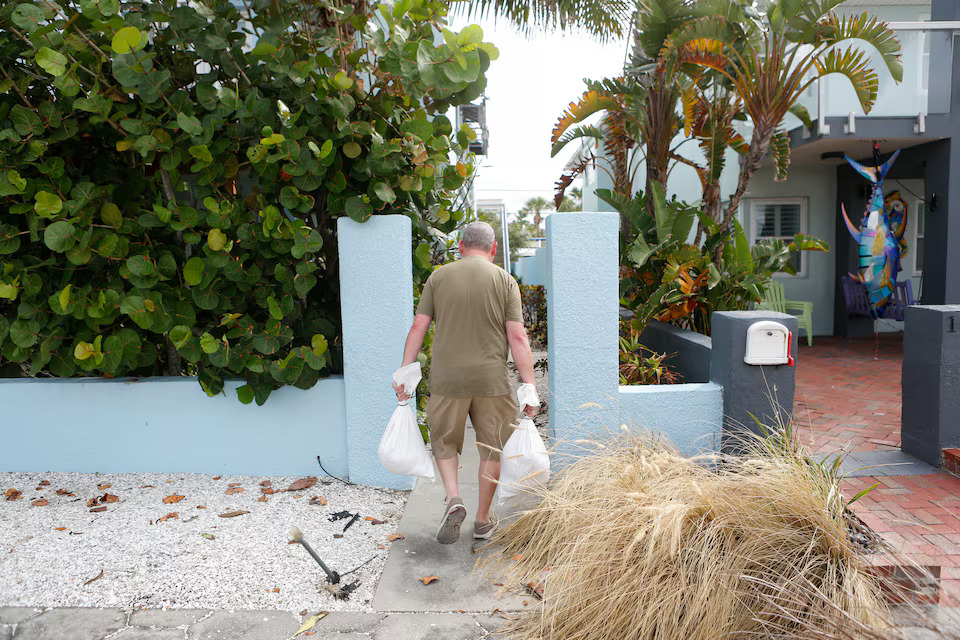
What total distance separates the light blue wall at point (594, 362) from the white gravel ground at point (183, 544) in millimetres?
1332

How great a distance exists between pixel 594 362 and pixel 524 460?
3.16ft

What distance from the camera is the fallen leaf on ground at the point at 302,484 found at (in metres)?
4.45

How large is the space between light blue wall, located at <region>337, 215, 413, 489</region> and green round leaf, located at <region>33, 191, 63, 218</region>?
5.51 feet

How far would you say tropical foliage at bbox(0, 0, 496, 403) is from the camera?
3.90 m

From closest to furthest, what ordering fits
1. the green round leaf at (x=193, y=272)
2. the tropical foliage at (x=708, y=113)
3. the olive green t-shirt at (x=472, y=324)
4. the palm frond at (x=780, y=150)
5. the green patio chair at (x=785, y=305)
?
the olive green t-shirt at (x=472, y=324), the green round leaf at (x=193, y=272), the tropical foliage at (x=708, y=113), the palm frond at (x=780, y=150), the green patio chair at (x=785, y=305)

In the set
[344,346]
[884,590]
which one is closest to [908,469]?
[884,590]

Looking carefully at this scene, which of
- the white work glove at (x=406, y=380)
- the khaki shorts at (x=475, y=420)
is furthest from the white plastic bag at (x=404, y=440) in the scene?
the khaki shorts at (x=475, y=420)

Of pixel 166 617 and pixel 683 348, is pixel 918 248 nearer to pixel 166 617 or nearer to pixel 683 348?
pixel 683 348

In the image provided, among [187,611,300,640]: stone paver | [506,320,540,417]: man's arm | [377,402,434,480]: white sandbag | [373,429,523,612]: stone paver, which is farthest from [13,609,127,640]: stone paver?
[506,320,540,417]: man's arm

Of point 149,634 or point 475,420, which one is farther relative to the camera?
point 475,420

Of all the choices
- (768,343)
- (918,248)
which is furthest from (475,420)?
(918,248)

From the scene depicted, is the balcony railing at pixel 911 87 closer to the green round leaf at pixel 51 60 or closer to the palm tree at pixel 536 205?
the green round leaf at pixel 51 60

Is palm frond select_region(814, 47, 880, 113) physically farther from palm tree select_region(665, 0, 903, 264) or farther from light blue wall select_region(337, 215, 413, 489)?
light blue wall select_region(337, 215, 413, 489)

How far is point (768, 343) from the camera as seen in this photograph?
4105 millimetres
